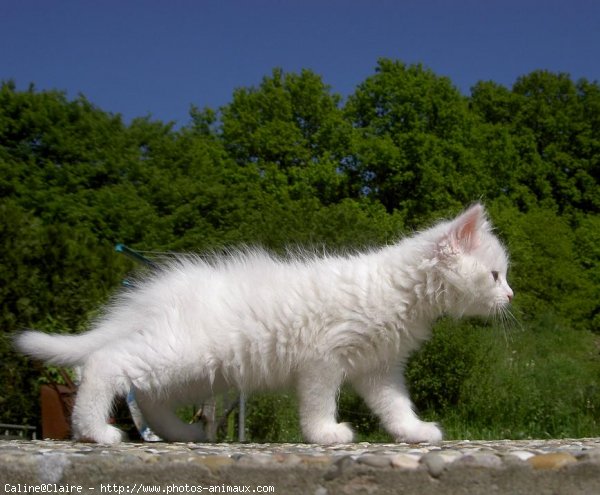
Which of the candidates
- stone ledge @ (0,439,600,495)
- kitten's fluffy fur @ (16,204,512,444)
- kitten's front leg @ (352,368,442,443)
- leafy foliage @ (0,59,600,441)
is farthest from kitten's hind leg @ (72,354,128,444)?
leafy foliage @ (0,59,600,441)

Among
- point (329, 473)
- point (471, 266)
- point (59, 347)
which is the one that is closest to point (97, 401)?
point (59, 347)

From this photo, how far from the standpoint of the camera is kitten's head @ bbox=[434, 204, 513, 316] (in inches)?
148

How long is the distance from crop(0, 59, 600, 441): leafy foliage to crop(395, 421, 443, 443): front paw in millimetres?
1613

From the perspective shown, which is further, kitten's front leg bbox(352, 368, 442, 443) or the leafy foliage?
the leafy foliage

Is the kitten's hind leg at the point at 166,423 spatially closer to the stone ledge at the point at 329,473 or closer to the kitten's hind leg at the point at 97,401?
the kitten's hind leg at the point at 97,401

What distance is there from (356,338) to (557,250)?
730 inches

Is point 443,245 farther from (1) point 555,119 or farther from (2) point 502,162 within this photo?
(1) point 555,119

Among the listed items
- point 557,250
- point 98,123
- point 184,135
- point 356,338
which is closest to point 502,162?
point 557,250

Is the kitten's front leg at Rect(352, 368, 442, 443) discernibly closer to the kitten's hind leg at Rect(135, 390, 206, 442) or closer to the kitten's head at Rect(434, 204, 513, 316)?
the kitten's head at Rect(434, 204, 513, 316)

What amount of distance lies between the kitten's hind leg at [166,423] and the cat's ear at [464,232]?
165 centimetres

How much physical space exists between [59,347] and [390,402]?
5.56 feet

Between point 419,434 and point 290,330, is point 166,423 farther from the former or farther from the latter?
point 419,434

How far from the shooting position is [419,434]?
3.59m

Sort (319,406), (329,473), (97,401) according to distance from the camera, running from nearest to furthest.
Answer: (329,473) < (97,401) < (319,406)
